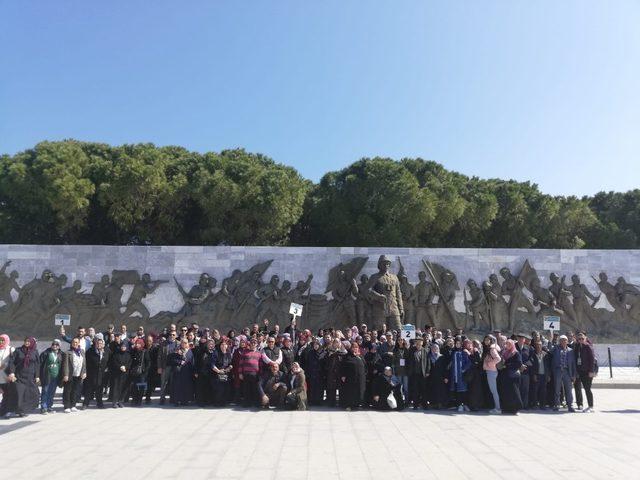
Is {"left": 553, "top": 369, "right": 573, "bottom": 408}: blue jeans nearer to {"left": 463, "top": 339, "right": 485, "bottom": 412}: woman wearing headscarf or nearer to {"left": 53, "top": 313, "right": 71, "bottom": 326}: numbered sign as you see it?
{"left": 463, "top": 339, "right": 485, "bottom": 412}: woman wearing headscarf

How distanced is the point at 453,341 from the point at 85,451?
708 centimetres

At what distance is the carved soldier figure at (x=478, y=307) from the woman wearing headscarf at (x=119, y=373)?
1064 cm

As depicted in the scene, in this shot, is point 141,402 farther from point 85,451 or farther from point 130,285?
point 130,285

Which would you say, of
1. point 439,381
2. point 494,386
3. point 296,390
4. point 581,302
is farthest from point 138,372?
point 581,302

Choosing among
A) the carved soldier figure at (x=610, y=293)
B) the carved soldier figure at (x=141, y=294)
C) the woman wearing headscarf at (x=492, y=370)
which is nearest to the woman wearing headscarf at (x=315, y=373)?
the woman wearing headscarf at (x=492, y=370)

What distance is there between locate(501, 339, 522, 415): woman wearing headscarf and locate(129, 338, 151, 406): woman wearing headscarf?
708 centimetres

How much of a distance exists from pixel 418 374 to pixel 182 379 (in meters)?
4.73

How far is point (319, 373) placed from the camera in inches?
432

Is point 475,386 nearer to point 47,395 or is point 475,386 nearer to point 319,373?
point 319,373

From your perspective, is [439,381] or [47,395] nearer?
[47,395]

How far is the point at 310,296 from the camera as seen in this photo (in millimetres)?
16953

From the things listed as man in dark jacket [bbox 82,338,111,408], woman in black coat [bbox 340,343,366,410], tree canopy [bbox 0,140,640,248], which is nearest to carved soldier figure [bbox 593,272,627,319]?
tree canopy [bbox 0,140,640,248]

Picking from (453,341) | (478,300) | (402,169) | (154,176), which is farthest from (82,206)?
(453,341)

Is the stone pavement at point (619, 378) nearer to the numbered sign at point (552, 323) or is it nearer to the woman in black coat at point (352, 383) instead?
the numbered sign at point (552, 323)
